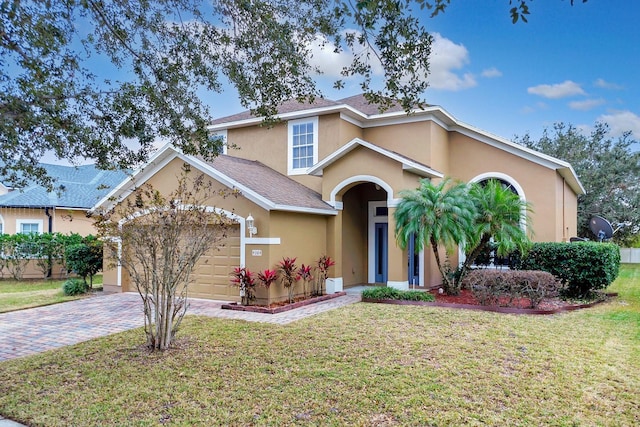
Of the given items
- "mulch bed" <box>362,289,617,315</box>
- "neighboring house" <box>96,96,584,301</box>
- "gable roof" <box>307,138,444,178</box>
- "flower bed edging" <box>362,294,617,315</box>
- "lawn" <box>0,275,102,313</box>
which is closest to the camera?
"flower bed edging" <box>362,294,617,315</box>

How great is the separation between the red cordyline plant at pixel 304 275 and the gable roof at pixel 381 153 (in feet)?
12.1

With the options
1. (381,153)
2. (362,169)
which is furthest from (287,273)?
(381,153)

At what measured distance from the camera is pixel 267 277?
1183 cm

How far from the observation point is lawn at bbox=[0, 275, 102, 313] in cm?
1322

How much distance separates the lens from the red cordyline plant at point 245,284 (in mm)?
11977

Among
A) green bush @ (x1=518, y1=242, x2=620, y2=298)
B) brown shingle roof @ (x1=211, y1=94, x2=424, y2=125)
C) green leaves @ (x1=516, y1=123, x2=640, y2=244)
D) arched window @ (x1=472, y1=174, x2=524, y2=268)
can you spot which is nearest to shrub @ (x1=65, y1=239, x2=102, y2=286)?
brown shingle roof @ (x1=211, y1=94, x2=424, y2=125)

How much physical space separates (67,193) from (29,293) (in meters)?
10.3

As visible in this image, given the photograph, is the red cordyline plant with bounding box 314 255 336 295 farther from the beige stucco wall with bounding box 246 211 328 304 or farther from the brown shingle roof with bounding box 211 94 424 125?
the brown shingle roof with bounding box 211 94 424 125

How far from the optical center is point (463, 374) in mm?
6215

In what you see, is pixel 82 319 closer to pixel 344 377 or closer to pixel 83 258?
pixel 83 258

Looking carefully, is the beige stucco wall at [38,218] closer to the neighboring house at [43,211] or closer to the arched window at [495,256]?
the neighboring house at [43,211]

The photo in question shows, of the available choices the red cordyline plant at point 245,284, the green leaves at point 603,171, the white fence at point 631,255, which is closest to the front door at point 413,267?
the red cordyline plant at point 245,284

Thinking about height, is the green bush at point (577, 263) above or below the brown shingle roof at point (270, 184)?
below

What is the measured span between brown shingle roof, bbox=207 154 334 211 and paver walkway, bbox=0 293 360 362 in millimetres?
3176
